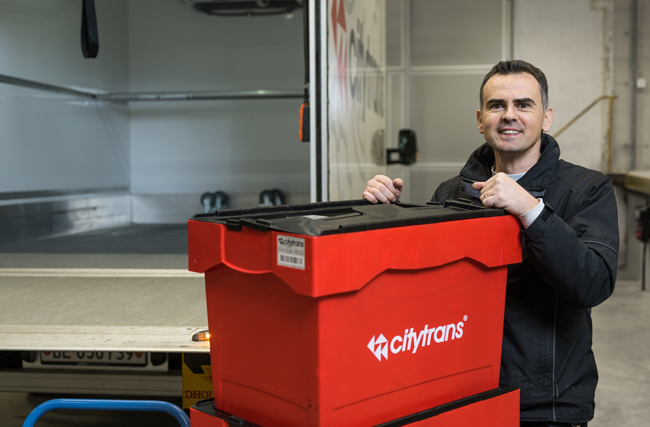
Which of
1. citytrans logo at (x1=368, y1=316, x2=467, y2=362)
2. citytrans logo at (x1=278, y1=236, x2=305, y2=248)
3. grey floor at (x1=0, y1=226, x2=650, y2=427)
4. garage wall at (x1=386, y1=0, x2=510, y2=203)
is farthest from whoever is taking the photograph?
garage wall at (x1=386, y1=0, x2=510, y2=203)

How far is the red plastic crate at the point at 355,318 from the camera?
0.88 meters

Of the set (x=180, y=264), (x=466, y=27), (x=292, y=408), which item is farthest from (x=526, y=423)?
(x=466, y=27)

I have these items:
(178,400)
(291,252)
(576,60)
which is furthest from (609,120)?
(291,252)

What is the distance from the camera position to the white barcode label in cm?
84

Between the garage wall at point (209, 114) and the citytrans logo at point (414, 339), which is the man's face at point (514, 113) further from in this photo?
the garage wall at point (209, 114)

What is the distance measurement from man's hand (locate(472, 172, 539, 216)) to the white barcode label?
45 centimetres

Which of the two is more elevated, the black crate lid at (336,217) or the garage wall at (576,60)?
the garage wall at (576,60)

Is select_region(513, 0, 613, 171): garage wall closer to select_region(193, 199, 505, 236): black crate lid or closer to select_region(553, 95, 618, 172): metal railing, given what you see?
select_region(553, 95, 618, 172): metal railing

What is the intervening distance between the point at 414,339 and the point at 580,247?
42 centimetres

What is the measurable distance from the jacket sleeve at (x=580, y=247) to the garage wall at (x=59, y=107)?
5549 mm

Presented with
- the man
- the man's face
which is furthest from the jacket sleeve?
the man's face

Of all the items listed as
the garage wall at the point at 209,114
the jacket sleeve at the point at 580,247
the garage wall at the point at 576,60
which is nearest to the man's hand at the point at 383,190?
the jacket sleeve at the point at 580,247

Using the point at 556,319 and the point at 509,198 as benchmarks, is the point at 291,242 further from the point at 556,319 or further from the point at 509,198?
the point at 556,319

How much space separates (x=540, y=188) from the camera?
1.37 metres
